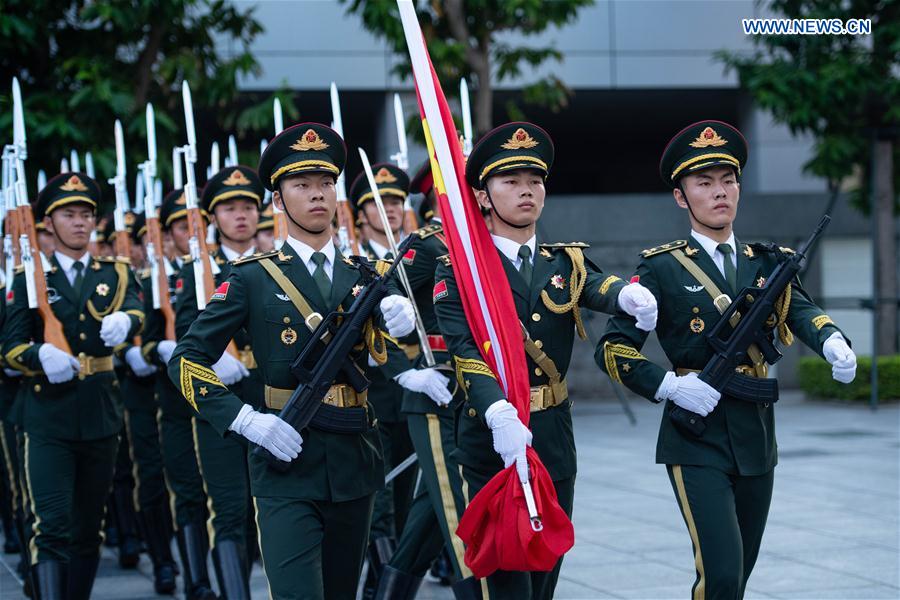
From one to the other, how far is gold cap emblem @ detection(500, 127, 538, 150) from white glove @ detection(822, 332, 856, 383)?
1.30 meters

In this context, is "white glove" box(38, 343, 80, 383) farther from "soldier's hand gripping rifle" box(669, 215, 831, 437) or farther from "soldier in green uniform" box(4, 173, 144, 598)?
"soldier's hand gripping rifle" box(669, 215, 831, 437)

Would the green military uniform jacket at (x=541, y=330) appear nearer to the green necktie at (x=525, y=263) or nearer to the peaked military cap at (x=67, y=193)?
the green necktie at (x=525, y=263)

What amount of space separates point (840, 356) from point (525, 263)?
119cm

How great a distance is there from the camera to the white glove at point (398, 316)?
4410 mm

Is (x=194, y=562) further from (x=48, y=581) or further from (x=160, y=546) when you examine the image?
(x=48, y=581)

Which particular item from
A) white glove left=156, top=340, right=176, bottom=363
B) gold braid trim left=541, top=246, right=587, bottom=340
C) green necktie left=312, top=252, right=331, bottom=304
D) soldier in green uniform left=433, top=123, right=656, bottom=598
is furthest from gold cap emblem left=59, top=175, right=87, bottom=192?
gold braid trim left=541, top=246, right=587, bottom=340

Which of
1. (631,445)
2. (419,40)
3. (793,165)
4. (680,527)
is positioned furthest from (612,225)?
(419,40)

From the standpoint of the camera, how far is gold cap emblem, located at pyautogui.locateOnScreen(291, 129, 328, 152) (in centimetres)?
479

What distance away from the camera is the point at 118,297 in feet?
23.1

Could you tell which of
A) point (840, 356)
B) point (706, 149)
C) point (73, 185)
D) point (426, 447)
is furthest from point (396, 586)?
point (73, 185)

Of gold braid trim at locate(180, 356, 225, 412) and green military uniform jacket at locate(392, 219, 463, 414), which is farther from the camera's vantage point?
green military uniform jacket at locate(392, 219, 463, 414)

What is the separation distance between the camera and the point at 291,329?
4621 mm

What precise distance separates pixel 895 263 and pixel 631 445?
5221mm

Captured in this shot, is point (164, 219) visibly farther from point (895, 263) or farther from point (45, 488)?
point (895, 263)
